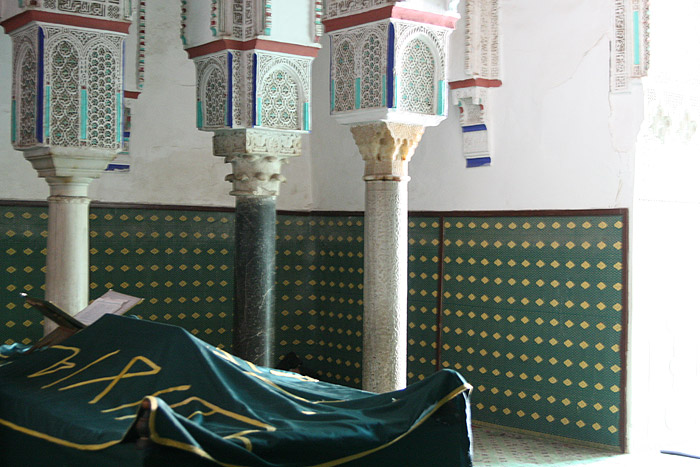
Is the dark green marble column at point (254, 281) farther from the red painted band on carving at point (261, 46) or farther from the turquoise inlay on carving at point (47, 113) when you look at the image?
the turquoise inlay on carving at point (47, 113)

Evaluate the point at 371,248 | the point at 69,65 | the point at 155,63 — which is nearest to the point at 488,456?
the point at 371,248

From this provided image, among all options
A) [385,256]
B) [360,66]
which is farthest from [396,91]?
[385,256]

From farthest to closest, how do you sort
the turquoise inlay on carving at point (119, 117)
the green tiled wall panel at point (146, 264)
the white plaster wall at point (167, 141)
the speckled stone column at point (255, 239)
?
the white plaster wall at point (167, 141) < the green tiled wall panel at point (146, 264) < the speckled stone column at point (255, 239) < the turquoise inlay on carving at point (119, 117)

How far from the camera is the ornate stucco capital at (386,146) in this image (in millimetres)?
6066

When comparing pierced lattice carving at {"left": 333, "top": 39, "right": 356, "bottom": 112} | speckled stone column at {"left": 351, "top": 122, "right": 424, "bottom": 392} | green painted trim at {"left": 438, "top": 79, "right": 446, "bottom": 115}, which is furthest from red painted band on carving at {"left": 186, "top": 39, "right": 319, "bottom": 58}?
green painted trim at {"left": 438, "top": 79, "right": 446, "bottom": 115}

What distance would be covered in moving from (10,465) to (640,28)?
5.28m

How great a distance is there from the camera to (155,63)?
834 cm

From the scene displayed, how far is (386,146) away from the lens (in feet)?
20.0

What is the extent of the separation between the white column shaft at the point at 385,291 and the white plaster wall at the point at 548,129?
173 centimetres

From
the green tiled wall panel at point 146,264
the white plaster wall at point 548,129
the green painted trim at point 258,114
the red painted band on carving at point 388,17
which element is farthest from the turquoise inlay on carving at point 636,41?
the green tiled wall panel at point 146,264

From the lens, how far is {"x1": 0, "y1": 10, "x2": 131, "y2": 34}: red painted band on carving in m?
5.73

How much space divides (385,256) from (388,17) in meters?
1.63

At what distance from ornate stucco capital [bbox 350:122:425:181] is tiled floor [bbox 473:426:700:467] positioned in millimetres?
2303

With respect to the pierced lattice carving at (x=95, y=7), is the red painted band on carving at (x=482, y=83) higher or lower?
lower
